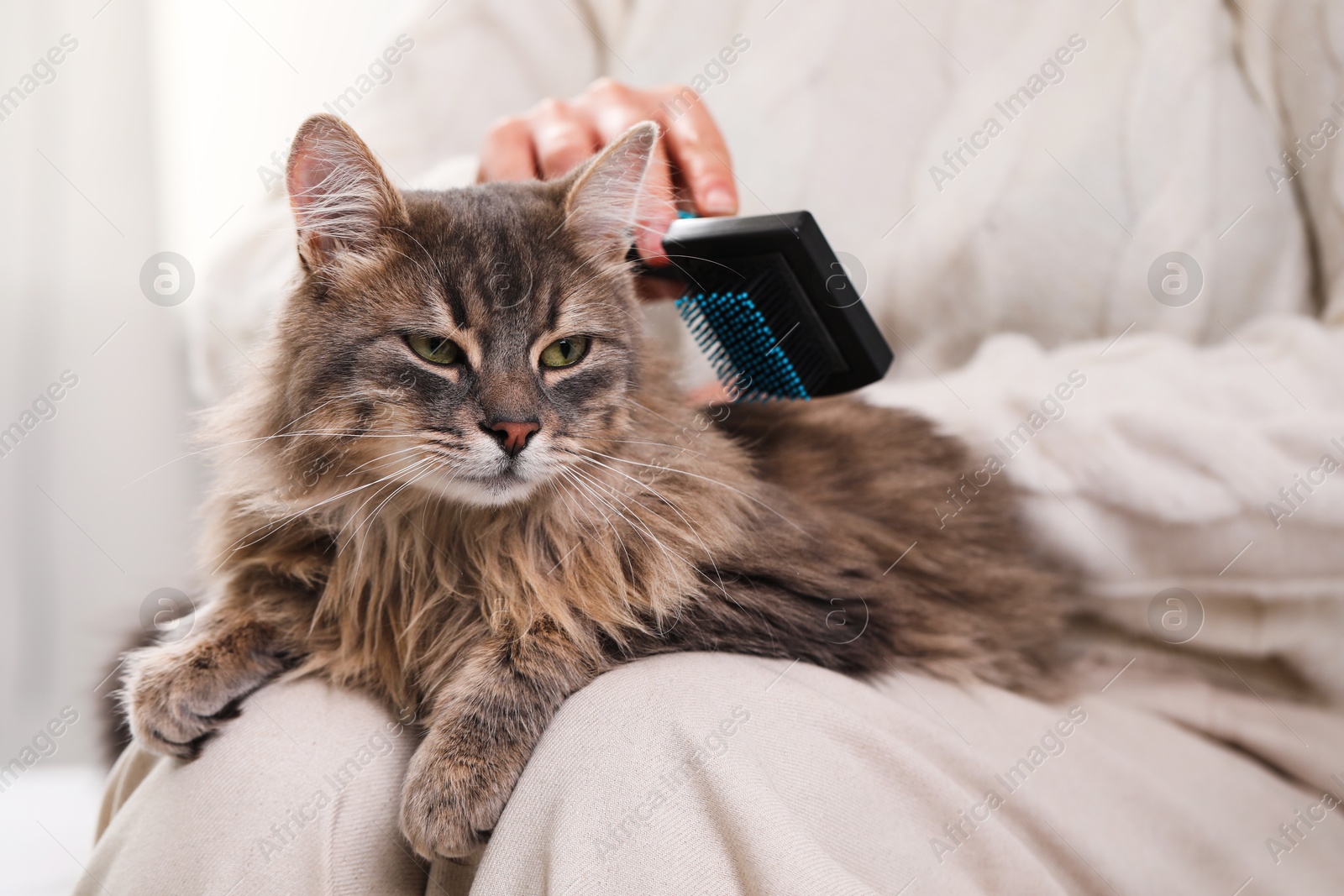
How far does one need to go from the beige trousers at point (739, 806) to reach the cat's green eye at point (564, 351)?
0.39 metres

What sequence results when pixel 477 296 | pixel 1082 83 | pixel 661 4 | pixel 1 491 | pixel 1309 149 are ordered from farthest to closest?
pixel 1 491
pixel 661 4
pixel 1082 83
pixel 1309 149
pixel 477 296

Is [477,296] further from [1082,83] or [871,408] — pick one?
[1082,83]

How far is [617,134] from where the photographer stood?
1362 millimetres

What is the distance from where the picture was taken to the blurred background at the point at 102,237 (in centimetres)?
221

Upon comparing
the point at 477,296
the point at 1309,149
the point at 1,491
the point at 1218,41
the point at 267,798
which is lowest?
the point at 1309,149

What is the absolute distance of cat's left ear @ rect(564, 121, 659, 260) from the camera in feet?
3.64

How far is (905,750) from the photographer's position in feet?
3.07

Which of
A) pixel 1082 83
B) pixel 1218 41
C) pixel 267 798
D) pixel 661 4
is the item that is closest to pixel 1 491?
pixel 267 798

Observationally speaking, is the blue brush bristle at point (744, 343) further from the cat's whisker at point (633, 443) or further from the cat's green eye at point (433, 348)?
the cat's green eye at point (433, 348)

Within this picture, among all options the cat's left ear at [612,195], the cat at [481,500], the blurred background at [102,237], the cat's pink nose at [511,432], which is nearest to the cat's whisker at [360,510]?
the cat at [481,500]

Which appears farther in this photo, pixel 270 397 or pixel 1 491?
pixel 1 491

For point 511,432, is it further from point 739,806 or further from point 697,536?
point 739,806

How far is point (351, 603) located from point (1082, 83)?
159 cm

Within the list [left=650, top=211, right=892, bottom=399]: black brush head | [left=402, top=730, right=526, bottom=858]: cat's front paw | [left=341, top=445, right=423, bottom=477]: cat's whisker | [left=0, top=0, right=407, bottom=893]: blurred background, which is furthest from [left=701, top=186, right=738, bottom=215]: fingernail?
[left=0, top=0, right=407, bottom=893]: blurred background
